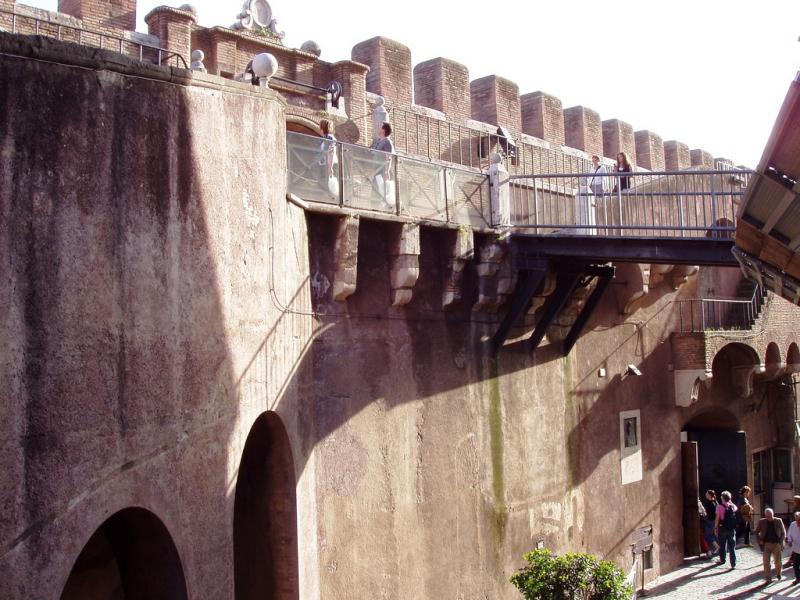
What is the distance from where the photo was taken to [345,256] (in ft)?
35.6

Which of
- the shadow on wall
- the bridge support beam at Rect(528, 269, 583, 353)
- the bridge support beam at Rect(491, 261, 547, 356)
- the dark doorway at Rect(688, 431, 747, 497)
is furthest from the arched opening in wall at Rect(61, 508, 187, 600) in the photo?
the dark doorway at Rect(688, 431, 747, 497)

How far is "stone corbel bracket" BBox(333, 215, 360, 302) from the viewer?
425 inches

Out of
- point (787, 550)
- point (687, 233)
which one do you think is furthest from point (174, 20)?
point (787, 550)

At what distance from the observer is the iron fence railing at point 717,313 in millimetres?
18234

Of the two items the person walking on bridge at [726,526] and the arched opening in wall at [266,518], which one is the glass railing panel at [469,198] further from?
the person walking on bridge at [726,526]

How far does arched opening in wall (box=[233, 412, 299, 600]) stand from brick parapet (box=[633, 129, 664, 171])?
1373 centimetres

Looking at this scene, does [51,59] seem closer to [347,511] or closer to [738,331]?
[347,511]

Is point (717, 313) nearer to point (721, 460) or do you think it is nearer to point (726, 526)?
point (721, 460)

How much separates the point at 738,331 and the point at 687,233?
163 inches

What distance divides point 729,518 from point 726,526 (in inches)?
9.6

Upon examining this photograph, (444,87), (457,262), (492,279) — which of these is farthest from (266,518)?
(444,87)

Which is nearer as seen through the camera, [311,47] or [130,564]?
[130,564]

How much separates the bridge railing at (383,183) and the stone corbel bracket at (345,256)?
23cm

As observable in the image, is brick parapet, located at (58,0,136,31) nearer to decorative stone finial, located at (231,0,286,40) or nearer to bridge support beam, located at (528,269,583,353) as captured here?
decorative stone finial, located at (231,0,286,40)
